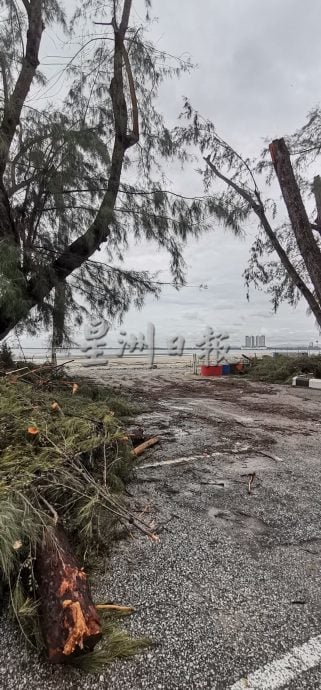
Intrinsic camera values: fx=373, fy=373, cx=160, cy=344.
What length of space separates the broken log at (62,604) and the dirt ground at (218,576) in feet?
0.29

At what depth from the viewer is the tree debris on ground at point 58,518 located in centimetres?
120

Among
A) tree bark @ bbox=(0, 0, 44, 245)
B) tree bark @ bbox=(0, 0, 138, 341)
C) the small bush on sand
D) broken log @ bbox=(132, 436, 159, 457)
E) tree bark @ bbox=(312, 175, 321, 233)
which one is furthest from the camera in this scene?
the small bush on sand

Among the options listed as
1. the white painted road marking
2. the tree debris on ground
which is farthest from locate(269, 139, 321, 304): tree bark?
the white painted road marking

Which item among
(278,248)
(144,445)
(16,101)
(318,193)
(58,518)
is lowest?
(144,445)

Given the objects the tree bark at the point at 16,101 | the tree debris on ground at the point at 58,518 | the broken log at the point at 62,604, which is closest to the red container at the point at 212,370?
the tree bark at the point at 16,101

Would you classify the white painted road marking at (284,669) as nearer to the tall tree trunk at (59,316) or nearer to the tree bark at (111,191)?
the tree bark at (111,191)

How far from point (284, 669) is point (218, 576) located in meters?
0.46

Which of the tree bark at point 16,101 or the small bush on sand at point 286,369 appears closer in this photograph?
the tree bark at point 16,101

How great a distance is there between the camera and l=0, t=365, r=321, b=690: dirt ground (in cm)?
116

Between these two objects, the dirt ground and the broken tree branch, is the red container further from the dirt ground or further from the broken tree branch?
the dirt ground

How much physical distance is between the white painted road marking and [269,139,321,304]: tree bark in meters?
5.14

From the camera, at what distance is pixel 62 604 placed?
1224 millimetres

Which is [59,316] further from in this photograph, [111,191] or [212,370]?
[212,370]

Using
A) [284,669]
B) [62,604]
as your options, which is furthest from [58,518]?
[284,669]
